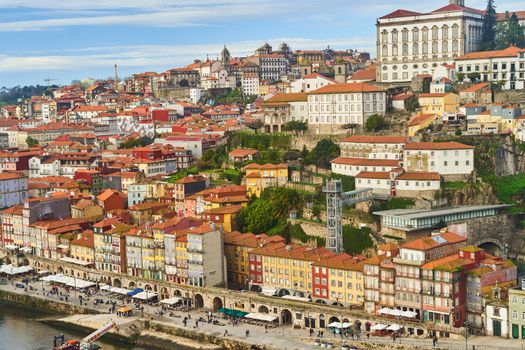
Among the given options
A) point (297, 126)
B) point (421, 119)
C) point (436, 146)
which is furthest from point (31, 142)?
point (436, 146)

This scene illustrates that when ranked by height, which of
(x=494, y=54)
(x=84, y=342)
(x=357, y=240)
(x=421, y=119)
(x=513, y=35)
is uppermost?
(x=513, y=35)

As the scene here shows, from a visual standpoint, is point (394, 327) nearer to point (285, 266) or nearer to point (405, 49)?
point (285, 266)

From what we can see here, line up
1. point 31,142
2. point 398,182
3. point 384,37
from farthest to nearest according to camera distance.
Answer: point 31,142
point 384,37
point 398,182

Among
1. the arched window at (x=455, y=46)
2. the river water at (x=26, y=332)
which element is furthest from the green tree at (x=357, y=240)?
the arched window at (x=455, y=46)

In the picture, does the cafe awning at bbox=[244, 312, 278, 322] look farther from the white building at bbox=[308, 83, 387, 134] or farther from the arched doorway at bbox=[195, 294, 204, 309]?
the white building at bbox=[308, 83, 387, 134]

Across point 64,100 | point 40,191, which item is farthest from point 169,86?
point 40,191

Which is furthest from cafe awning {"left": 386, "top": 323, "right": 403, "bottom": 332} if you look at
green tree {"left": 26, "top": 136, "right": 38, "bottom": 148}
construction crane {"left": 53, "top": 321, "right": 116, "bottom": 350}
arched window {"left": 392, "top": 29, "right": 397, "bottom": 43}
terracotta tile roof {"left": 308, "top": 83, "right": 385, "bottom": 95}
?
green tree {"left": 26, "top": 136, "right": 38, "bottom": 148}

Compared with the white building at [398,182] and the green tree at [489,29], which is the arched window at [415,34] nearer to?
the green tree at [489,29]
